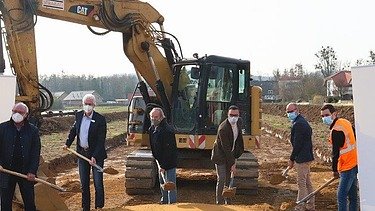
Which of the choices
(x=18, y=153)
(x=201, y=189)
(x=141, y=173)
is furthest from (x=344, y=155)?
(x=201, y=189)

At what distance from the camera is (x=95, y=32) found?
12.0 m

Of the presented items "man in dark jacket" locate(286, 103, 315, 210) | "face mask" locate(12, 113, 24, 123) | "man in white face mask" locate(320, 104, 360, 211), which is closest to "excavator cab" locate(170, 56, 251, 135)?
"man in dark jacket" locate(286, 103, 315, 210)

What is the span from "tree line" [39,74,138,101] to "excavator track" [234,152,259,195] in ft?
323

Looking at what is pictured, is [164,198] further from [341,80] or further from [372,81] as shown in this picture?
[341,80]

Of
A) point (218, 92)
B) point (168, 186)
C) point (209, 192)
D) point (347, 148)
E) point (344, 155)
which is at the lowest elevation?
point (209, 192)

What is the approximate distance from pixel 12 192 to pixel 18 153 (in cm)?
58

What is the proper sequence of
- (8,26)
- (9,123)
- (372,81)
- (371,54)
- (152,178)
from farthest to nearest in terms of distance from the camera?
(371,54) < (152,178) < (8,26) < (9,123) < (372,81)

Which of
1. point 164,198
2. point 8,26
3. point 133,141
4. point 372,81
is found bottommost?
point 164,198

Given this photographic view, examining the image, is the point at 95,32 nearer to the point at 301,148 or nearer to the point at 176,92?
the point at 176,92

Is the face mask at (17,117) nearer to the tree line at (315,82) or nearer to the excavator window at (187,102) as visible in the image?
the excavator window at (187,102)

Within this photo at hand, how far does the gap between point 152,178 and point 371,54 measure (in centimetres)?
6613

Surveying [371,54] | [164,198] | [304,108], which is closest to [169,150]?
[164,198]

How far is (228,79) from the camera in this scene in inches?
491

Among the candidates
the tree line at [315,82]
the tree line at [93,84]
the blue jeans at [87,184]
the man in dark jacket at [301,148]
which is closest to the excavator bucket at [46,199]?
the blue jeans at [87,184]
